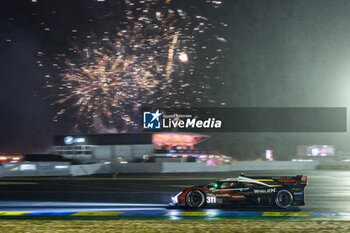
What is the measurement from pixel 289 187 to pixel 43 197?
952cm

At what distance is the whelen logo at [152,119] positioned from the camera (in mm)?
42281

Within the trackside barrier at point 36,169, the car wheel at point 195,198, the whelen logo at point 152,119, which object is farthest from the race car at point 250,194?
the whelen logo at point 152,119

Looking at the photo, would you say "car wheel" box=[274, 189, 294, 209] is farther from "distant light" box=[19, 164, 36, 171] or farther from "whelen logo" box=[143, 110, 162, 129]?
"whelen logo" box=[143, 110, 162, 129]

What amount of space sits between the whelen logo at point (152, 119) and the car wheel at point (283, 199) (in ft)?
99.7

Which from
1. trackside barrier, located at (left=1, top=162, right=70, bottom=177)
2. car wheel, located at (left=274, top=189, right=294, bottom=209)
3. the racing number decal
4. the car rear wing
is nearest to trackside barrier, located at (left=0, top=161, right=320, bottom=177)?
trackside barrier, located at (left=1, top=162, right=70, bottom=177)

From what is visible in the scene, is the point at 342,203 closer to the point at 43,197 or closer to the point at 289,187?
the point at 289,187

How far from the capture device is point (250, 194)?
11742 mm

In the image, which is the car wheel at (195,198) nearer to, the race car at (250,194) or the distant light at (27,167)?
the race car at (250,194)

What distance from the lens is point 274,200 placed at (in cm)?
1164

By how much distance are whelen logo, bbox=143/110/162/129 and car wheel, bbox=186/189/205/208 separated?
98.5ft

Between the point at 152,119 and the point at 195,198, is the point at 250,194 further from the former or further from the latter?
the point at 152,119

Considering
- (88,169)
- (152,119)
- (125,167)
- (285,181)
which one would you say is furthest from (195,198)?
(152,119)

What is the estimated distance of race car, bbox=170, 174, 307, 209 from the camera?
38.1 feet

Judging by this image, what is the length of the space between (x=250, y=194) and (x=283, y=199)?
98 centimetres
